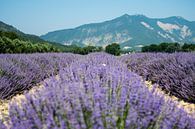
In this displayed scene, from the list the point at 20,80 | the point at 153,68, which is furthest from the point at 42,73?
the point at 153,68

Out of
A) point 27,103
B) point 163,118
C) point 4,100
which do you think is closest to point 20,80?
point 4,100

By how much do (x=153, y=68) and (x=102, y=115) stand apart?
4.39 m

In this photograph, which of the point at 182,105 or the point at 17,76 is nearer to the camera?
the point at 182,105

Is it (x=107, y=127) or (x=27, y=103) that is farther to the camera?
(x=27, y=103)

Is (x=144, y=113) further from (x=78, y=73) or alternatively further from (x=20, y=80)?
(x=20, y=80)

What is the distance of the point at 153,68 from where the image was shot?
6.20m

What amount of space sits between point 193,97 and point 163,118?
2080 millimetres

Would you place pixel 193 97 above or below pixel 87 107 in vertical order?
below

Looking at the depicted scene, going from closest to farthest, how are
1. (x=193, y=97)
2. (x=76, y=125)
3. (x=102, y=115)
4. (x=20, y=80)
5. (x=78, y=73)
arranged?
(x=76, y=125) < (x=102, y=115) < (x=78, y=73) < (x=193, y=97) < (x=20, y=80)

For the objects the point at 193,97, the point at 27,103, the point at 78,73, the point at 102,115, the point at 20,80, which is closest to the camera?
the point at 102,115

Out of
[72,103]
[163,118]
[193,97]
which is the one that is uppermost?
[72,103]

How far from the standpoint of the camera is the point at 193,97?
399cm

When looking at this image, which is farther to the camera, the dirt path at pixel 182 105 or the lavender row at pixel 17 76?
the lavender row at pixel 17 76

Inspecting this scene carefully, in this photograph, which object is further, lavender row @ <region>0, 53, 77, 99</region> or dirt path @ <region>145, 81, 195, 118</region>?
lavender row @ <region>0, 53, 77, 99</region>
